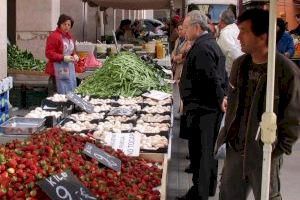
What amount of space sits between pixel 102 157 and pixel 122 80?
3.79m

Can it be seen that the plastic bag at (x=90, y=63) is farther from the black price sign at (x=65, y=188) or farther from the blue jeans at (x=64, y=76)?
the black price sign at (x=65, y=188)

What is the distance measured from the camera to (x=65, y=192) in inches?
131

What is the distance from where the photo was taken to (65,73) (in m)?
9.79

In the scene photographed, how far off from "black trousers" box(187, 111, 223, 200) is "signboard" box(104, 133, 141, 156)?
29.1 inches

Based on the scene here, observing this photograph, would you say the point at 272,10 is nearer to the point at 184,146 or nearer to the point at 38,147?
the point at 38,147

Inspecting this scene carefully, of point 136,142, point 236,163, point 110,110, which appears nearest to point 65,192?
point 236,163

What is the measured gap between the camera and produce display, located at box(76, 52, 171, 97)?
7980mm

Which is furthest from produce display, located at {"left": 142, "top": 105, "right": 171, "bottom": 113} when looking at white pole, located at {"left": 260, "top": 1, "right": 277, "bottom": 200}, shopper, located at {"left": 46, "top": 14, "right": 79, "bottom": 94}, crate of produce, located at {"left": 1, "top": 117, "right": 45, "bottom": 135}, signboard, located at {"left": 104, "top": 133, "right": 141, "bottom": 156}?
white pole, located at {"left": 260, "top": 1, "right": 277, "bottom": 200}

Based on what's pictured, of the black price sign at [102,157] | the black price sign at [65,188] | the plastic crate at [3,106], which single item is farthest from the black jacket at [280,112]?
the plastic crate at [3,106]

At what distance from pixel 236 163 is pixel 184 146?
4848mm

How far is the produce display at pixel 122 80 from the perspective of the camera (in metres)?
7.98

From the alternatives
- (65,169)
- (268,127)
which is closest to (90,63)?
(65,169)

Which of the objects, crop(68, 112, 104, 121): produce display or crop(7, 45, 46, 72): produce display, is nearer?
crop(68, 112, 104, 121): produce display

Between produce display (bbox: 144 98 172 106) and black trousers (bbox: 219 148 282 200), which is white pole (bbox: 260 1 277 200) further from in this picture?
produce display (bbox: 144 98 172 106)
